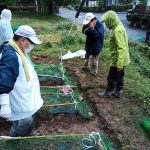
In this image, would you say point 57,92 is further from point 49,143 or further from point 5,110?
point 5,110

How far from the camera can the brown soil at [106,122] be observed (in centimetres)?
531

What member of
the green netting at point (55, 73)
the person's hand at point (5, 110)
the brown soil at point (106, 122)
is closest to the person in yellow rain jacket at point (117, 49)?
the brown soil at point (106, 122)

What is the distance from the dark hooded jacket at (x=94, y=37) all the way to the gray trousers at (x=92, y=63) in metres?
0.16

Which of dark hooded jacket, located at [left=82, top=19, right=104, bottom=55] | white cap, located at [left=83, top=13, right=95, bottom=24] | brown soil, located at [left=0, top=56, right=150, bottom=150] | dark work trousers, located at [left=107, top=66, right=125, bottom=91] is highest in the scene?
white cap, located at [left=83, top=13, right=95, bottom=24]

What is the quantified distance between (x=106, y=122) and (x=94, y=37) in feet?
8.02

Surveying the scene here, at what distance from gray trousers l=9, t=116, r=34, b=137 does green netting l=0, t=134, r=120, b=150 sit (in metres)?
0.08

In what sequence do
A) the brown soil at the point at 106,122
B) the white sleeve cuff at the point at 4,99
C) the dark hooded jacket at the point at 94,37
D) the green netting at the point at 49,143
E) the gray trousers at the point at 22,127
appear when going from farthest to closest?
the dark hooded jacket at the point at 94,37 < the brown soil at the point at 106,122 < the green netting at the point at 49,143 < the gray trousers at the point at 22,127 < the white sleeve cuff at the point at 4,99

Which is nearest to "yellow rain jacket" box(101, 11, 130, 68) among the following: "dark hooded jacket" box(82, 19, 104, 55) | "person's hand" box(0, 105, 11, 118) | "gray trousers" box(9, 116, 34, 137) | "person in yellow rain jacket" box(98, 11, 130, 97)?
"person in yellow rain jacket" box(98, 11, 130, 97)

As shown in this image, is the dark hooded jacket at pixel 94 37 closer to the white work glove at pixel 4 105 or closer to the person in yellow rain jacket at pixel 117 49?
the person in yellow rain jacket at pixel 117 49

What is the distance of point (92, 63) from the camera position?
8.17 metres

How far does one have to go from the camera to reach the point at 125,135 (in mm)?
5371

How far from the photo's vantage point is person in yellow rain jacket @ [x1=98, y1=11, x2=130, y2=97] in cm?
618

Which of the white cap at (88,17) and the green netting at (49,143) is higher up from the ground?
the white cap at (88,17)

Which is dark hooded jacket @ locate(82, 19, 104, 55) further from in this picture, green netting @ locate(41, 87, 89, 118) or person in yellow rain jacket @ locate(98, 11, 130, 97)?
person in yellow rain jacket @ locate(98, 11, 130, 97)
